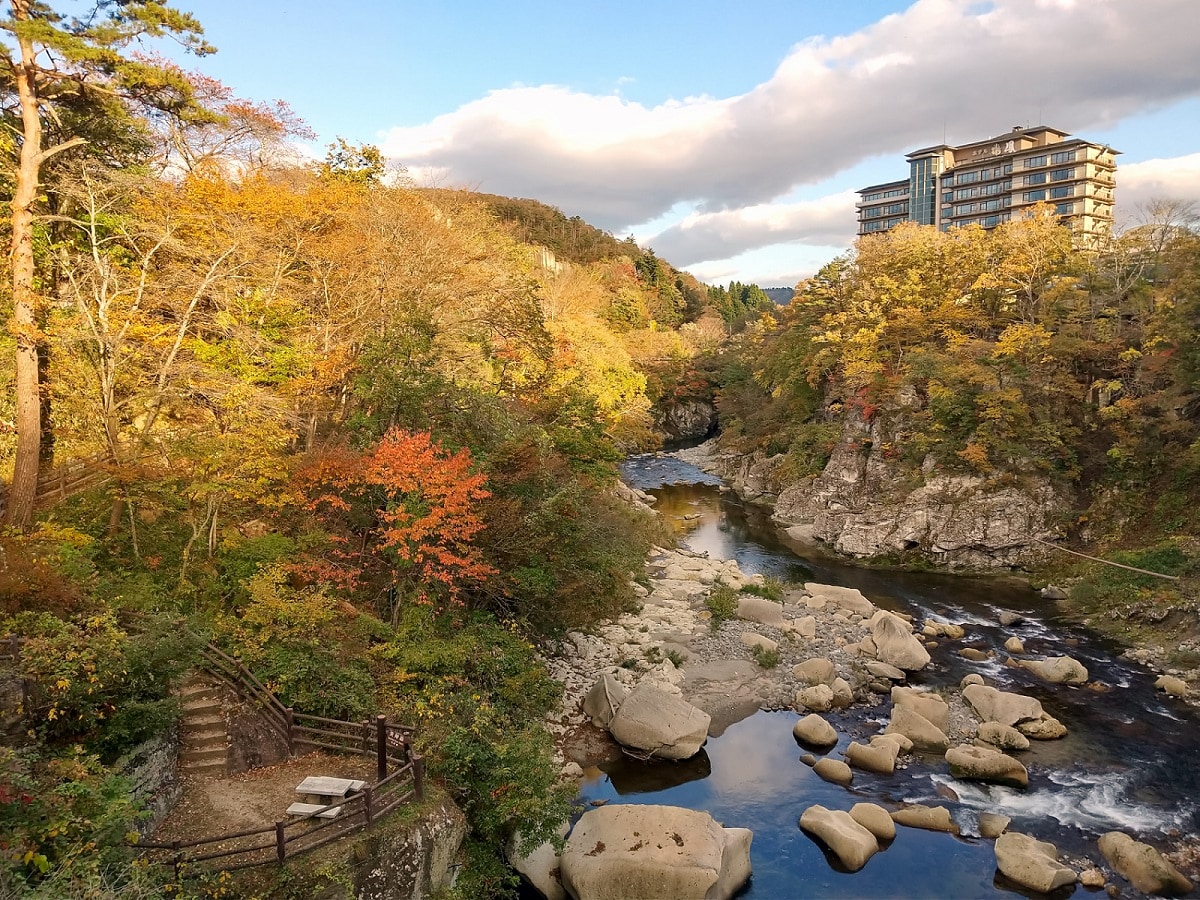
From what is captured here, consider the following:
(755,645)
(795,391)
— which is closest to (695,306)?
(795,391)

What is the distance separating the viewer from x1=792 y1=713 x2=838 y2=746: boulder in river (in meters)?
16.5

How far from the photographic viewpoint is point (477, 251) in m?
32.4

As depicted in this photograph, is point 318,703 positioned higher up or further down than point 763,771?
higher up

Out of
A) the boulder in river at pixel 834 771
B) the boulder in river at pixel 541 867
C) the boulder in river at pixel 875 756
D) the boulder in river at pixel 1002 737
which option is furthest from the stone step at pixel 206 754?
the boulder in river at pixel 1002 737

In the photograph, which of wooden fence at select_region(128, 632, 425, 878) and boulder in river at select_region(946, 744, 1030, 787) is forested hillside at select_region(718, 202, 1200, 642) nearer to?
boulder in river at select_region(946, 744, 1030, 787)

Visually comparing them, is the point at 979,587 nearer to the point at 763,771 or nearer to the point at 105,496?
the point at 763,771

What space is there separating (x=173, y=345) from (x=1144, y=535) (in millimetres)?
31823

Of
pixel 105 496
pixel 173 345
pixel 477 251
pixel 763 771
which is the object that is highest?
pixel 477 251

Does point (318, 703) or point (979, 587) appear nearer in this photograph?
point (318, 703)

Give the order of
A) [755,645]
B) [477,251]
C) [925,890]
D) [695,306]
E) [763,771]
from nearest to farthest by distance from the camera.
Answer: [925,890] < [763,771] < [755,645] < [477,251] < [695,306]

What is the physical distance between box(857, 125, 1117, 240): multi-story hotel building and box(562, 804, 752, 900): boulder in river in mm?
55829

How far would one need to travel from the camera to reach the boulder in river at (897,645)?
66.2 ft

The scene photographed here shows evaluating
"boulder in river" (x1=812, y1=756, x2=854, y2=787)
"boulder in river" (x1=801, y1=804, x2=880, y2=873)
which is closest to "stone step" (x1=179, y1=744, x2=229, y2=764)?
"boulder in river" (x1=801, y1=804, x2=880, y2=873)

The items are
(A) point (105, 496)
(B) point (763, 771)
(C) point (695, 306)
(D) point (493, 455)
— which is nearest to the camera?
(A) point (105, 496)
